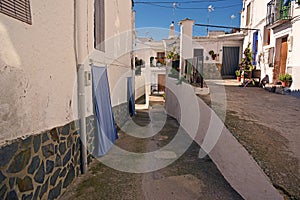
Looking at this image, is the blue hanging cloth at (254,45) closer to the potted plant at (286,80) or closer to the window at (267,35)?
the window at (267,35)

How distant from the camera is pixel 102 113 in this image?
4.86 metres

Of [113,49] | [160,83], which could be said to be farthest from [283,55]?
[160,83]

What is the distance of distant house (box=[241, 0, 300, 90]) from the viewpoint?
29.0 ft

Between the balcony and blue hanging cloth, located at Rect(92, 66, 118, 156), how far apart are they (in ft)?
31.7

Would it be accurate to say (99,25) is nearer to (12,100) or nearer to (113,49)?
(113,49)

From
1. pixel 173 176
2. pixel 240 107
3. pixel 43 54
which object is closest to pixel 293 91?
pixel 240 107

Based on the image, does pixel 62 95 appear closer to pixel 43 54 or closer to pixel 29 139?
pixel 43 54

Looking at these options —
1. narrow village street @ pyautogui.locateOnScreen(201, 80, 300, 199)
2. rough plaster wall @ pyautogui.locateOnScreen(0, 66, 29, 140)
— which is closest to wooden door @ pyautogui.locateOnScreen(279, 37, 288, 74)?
narrow village street @ pyautogui.locateOnScreen(201, 80, 300, 199)

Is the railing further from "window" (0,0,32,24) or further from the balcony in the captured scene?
"window" (0,0,32,24)

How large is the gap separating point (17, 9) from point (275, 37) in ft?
41.3

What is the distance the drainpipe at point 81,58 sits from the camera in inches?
138

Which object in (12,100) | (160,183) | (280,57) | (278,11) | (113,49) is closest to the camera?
(12,100)

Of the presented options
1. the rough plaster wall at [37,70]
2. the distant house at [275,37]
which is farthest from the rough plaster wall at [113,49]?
the distant house at [275,37]

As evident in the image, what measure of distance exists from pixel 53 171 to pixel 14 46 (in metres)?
1.88
